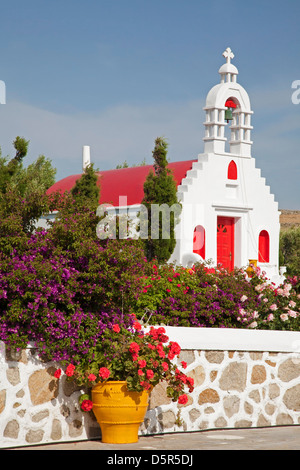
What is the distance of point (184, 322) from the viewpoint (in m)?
11.0

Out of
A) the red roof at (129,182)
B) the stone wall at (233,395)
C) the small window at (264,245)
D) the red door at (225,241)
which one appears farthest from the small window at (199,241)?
the stone wall at (233,395)

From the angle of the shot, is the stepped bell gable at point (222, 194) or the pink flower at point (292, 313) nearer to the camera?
the pink flower at point (292, 313)

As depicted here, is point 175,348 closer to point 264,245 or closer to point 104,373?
point 104,373

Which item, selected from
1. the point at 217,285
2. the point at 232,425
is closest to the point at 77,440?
the point at 232,425

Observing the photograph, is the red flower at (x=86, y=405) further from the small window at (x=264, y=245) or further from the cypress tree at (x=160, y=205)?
the small window at (x=264, y=245)

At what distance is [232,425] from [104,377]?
240 centimetres

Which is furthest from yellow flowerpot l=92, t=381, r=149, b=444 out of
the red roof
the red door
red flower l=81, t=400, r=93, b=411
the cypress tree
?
the red door

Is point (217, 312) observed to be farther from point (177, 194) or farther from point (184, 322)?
point (177, 194)

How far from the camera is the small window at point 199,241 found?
2434cm

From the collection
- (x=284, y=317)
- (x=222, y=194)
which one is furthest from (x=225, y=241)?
(x=284, y=317)

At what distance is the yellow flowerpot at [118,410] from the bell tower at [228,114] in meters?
17.8

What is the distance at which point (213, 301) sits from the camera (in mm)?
11586

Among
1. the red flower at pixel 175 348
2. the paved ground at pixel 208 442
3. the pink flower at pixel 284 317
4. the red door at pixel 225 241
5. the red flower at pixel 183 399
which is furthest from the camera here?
the red door at pixel 225 241

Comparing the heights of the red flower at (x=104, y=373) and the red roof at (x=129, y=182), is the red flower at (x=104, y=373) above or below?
below
